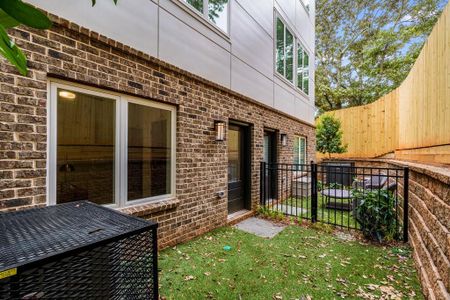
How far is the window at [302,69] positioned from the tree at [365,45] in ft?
26.7

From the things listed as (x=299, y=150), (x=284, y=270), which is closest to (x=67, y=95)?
(x=284, y=270)

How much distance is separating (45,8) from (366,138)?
11.2 metres

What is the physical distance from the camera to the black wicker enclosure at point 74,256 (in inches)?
37.5

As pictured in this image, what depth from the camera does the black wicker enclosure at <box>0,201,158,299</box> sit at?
37.5 inches

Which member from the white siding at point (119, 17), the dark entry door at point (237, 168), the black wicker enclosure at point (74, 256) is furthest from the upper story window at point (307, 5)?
the black wicker enclosure at point (74, 256)

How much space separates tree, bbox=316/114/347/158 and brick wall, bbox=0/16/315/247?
587 centimetres

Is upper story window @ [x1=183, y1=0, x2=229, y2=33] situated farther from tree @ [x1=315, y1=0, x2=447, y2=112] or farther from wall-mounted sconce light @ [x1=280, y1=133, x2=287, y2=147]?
tree @ [x1=315, y1=0, x2=447, y2=112]

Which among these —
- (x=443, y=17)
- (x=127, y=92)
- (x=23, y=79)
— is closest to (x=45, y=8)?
(x=23, y=79)

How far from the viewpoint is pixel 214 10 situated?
4430 mm

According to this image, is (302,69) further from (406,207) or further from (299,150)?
(406,207)

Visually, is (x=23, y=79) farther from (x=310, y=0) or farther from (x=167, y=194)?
(x=310, y=0)

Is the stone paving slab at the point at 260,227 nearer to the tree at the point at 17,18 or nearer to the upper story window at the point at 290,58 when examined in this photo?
the tree at the point at 17,18

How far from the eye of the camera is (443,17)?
266 centimetres

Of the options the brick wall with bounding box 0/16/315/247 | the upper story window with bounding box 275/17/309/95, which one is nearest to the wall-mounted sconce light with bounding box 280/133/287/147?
the brick wall with bounding box 0/16/315/247
